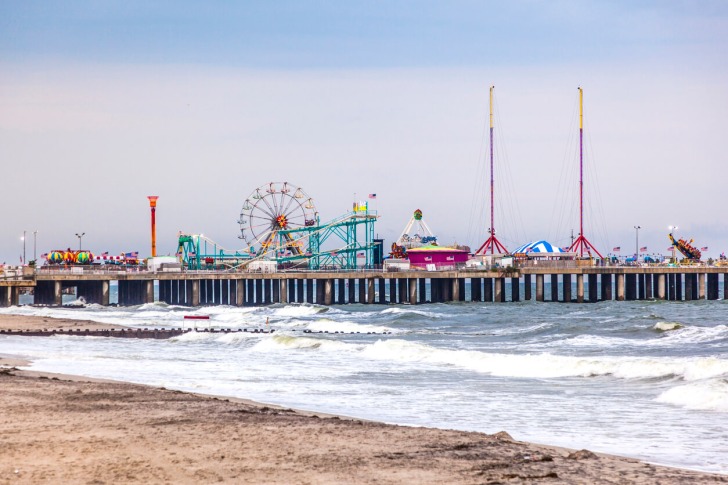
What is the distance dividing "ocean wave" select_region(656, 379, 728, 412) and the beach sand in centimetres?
645

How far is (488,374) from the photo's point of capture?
86.5 feet

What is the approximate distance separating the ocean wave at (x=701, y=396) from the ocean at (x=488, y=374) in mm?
33

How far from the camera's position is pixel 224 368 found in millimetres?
27391

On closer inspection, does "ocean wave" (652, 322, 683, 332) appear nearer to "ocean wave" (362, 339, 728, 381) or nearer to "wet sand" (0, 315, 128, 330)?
"ocean wave" (362, 339, 728, 381)

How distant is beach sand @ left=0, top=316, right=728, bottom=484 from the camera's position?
1095cm

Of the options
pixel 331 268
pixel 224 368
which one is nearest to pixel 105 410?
pixel 224 368

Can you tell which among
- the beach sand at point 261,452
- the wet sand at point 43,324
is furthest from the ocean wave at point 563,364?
the wet sand at point 43,324

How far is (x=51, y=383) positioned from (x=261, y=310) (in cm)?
5219

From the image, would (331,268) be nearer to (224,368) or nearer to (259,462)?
(224,368)

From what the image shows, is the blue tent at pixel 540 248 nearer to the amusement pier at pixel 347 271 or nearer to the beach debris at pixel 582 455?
the amusement pier at pixel 347 271

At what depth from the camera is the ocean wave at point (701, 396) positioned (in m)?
18.9

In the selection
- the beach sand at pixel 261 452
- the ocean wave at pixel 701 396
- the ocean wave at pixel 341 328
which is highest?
the beach sand at pixel 261 452

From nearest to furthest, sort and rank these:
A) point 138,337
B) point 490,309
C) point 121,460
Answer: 1. point 121,460
2. point 138,337
3. point 490,309

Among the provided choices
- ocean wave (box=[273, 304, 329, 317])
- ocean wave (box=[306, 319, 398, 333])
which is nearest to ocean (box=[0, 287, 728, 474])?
ocean wave (box=[306, 319, 398, 333])
